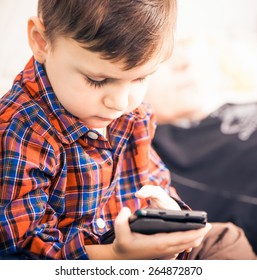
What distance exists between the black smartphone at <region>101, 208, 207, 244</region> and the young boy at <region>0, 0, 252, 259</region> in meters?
0.02

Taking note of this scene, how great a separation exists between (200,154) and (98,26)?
0.49 meters

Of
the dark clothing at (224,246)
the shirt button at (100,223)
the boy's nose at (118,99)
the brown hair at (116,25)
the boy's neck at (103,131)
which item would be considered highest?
the brown hair at (116,25)

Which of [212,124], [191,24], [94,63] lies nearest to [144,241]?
[94,63]

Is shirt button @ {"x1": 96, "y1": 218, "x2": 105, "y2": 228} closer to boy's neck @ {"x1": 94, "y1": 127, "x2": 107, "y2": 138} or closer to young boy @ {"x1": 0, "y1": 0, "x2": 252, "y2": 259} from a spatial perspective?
young boy @ {"x1": 0, "y1": 0, "x2": 252, "y2": 259}

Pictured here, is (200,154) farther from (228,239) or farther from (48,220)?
(48,220)

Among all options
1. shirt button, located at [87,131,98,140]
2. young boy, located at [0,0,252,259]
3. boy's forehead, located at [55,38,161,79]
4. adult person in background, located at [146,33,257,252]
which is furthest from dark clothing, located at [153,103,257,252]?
boy's forehead, located at [55,38,161,79]

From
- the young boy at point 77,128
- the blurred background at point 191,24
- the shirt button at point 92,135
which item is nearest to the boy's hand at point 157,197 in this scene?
the young boy at point 77,128

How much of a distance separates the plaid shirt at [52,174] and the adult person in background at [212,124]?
20 cm

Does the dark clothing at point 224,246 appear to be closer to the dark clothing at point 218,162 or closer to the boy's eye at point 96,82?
the dark clothing at point 218,162

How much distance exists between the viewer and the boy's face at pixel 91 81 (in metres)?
0.76

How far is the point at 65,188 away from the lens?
870mm

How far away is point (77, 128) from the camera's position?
0.86 m

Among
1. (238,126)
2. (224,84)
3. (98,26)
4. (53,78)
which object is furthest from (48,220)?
(224,84)

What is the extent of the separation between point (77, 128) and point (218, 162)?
1.26 feet
